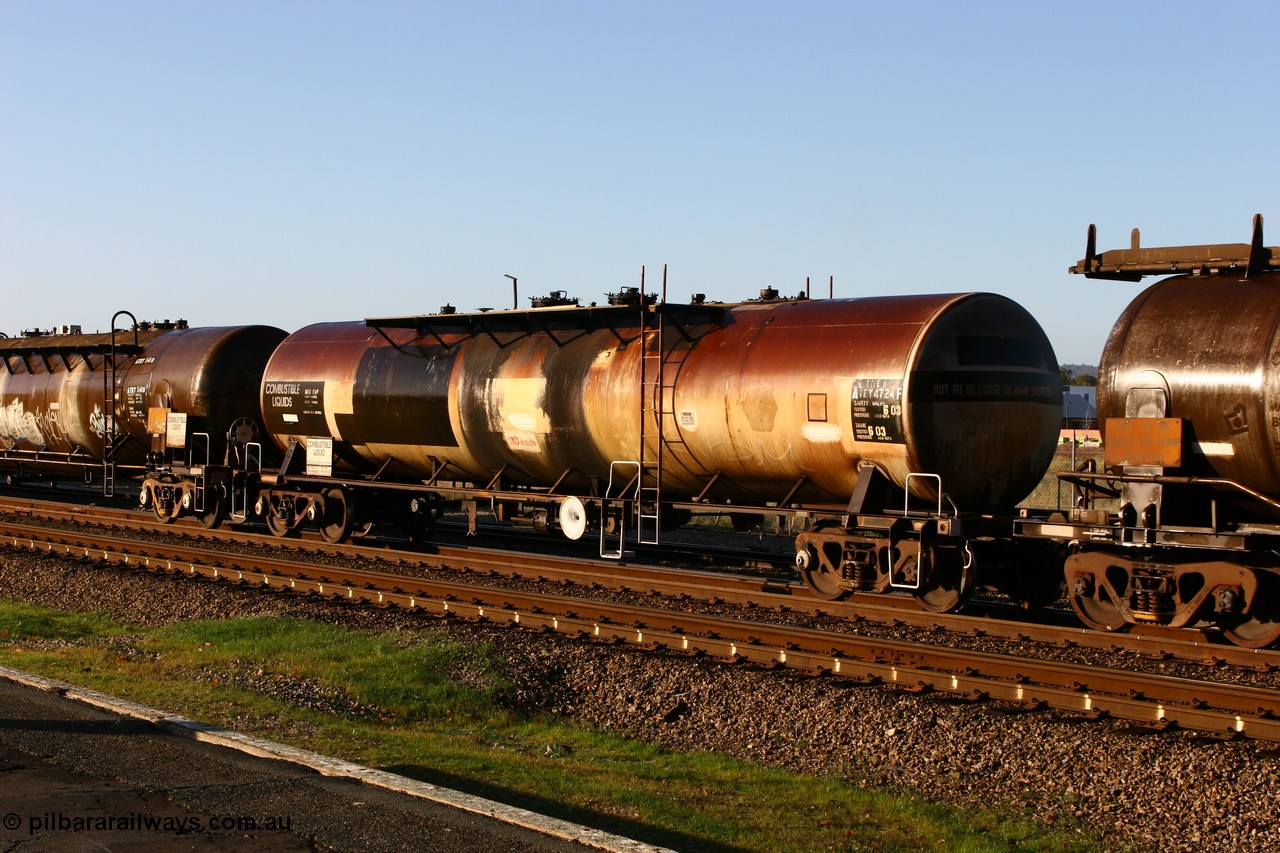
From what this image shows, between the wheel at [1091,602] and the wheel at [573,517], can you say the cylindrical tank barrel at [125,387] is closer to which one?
the wheel at [573,517]

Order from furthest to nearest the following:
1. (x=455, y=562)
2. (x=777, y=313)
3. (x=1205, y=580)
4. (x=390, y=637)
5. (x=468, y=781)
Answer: (x=455, y=562) → (x=777, y=313) → (x=390, y=637) → (x=1205, y=580) → (x=468, y=781)

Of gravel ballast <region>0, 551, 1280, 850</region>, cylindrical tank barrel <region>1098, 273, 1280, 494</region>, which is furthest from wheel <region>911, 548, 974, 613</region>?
gravel ballast <region>0, 551, 1280, 850</region>

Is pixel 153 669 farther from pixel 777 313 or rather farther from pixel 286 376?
pixel 286 376

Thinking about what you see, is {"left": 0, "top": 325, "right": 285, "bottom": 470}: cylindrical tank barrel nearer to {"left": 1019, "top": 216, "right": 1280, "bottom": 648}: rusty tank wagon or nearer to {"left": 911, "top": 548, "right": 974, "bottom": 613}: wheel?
{"left": 911, "top": 548, "right": 974, "bottom": 613}: wheel

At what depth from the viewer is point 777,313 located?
15.8 m

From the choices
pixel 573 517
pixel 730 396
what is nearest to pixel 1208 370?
pixel 730 396

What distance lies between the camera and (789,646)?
→ 1210cm

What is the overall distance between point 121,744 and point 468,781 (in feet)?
7.96

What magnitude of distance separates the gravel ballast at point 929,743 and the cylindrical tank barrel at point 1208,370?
380 centimetres

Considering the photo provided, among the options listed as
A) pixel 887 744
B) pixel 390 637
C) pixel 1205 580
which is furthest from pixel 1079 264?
pixel 390 637

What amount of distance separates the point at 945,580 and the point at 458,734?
6637 mm

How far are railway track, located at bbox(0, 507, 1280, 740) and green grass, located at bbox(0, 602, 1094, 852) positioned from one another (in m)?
1.81

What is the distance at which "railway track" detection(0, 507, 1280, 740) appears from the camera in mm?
9461

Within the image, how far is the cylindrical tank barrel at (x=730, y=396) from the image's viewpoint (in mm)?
13766
